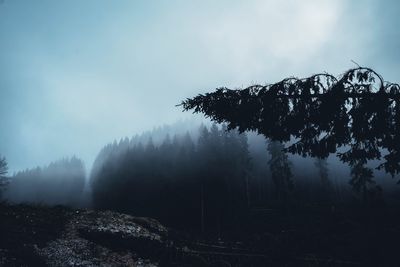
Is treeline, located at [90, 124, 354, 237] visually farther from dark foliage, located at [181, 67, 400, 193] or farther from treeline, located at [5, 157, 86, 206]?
dark foliage, located at [181, 67, 400, 193]

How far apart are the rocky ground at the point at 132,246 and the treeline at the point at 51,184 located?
3931 inches

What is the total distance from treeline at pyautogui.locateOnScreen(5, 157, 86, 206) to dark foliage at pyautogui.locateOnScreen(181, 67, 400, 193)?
4885 inches

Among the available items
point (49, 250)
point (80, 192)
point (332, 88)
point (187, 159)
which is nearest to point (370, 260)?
point (332, 88)

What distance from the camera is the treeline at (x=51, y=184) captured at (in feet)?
437

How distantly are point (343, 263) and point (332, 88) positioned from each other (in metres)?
18.2

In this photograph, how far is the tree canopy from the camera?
7711 millimetres

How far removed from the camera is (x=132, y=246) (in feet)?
80.2

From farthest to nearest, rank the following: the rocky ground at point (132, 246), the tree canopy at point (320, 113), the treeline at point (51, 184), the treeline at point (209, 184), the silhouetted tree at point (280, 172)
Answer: the treeline at point (51, 184) < the silhouetted tree at point (280, 172) < the treeline at point (209, 184) < the rocky ground at point (132, 246) < the tree canopy at point (320, 113)

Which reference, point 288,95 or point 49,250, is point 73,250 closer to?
point 49,250

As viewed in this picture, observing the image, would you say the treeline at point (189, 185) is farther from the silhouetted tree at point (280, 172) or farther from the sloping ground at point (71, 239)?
the sloping ground at point (71, 239)

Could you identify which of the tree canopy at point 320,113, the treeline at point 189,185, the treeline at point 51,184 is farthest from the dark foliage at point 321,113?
the treeline at point 51,184

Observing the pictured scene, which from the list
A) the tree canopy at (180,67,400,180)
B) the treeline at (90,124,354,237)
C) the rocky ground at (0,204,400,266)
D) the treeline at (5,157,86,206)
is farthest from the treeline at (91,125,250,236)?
the tree canopy at (180,67,400,180)

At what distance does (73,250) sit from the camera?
21562 mm

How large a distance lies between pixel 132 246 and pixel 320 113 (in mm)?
20701
